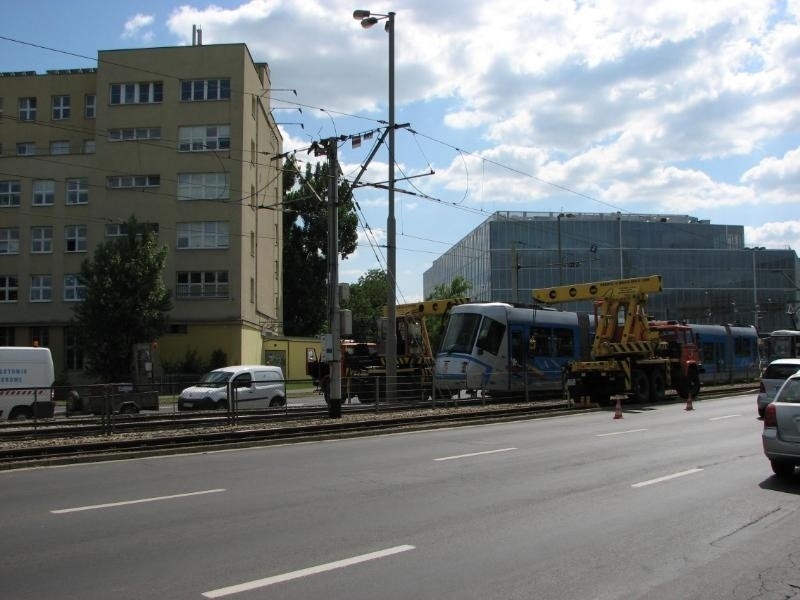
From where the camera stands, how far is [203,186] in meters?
46.4

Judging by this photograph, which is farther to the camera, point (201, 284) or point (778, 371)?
point (201, 284)

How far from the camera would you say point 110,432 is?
633 inches

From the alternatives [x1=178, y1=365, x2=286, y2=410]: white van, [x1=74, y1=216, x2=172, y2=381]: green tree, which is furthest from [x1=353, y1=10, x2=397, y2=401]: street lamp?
[x1=74, y1=216, x2=172, y2=381]: green tree

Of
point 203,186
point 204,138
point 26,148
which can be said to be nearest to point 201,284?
point 203,186

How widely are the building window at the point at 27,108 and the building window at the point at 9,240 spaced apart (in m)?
8.30

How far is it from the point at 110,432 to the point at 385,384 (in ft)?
31.2

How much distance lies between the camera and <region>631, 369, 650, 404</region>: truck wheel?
25.7 m

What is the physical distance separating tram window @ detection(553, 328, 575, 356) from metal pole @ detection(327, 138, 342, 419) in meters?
11.6

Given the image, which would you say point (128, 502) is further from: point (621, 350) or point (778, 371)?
point (621, 350)

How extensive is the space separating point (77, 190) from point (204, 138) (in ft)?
29.8

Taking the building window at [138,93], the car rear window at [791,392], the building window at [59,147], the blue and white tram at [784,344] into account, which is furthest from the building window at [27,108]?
the car rear window at [791,392]

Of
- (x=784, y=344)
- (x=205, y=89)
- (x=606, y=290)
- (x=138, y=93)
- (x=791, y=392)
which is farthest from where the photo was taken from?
(x=138, y=93)

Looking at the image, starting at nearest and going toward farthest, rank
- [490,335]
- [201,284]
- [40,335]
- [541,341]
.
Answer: [490,335] → [541,341] → [201,284] → [40,335]

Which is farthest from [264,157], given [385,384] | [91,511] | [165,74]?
[91,511]
